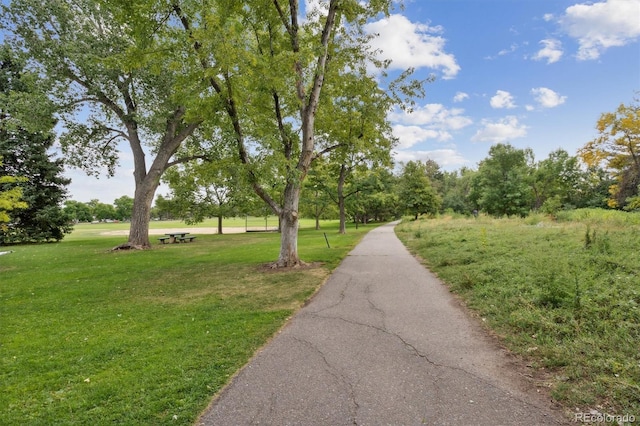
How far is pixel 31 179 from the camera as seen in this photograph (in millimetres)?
22250

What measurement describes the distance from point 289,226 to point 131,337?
5.69 metres

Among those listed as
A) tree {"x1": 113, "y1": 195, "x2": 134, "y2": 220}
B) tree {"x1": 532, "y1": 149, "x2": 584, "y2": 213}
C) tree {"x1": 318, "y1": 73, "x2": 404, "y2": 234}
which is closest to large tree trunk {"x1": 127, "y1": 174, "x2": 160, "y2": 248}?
tree {"x1": 318, "y1": 73, "x2": 404, "y2": 234}

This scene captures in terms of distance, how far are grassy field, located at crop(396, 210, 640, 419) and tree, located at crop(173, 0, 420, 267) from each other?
527 centimetres

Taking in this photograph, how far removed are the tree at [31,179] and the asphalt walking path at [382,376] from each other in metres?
25.3

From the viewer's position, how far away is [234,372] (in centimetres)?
354

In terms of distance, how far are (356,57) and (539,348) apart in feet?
34.1

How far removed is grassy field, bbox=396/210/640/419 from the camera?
2.95 metres

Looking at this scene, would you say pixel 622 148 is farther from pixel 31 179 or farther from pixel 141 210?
pixel 31 179

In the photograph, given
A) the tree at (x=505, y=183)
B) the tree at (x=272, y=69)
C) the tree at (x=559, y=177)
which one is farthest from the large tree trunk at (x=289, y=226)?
the tree at (x=559, y=177)

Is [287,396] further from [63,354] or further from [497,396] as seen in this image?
[63,354]

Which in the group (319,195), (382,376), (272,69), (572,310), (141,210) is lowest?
(382,376)

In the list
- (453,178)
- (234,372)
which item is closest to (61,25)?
(234,372)

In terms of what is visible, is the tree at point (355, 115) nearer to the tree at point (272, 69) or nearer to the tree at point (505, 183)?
the tree at point (272, 69)

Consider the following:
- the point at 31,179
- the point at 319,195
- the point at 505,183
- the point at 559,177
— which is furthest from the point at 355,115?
the point at 559,177
